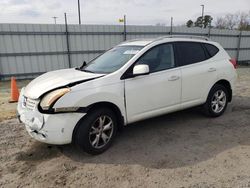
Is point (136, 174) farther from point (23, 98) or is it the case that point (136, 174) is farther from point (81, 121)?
point (23, 98)

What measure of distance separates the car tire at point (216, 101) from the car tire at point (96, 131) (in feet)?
7.56

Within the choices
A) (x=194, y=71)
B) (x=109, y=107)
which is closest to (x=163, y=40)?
(x=194, y=71)

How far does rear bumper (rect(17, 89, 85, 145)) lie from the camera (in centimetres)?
292

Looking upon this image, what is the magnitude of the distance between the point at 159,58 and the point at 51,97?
6.58 ft

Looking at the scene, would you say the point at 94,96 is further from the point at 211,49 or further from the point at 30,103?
the point at 211,49

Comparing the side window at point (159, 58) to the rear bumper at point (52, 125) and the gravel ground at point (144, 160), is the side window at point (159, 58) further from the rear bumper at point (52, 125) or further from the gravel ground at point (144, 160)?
the rear bumper at point (52, 125)

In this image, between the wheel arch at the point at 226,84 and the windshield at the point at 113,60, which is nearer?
the windshield at the point at 113,60

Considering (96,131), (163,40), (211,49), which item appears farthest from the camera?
(211,49)

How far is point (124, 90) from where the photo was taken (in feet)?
11.1

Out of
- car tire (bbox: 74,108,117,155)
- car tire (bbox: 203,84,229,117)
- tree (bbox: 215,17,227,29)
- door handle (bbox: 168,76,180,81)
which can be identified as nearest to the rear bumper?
car tire (bbox: 74,108,117,155)

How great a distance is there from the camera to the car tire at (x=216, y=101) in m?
4.66

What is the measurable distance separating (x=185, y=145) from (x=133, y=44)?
2058 millimetres

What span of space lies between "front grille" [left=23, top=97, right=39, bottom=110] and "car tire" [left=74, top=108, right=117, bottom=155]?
2.21ft

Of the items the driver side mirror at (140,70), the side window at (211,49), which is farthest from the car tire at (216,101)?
the driver side mirror at (140,70)
